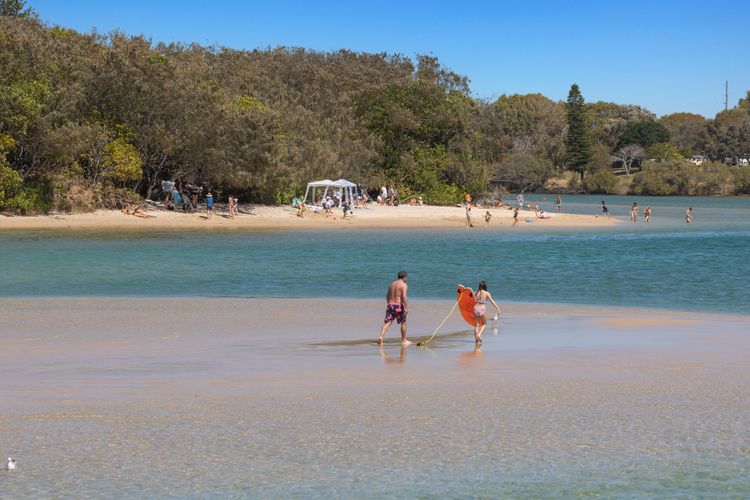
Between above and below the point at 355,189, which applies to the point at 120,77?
above

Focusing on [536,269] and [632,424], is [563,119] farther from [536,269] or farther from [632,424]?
[632,424]

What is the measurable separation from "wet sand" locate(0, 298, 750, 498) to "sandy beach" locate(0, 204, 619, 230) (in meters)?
36.1

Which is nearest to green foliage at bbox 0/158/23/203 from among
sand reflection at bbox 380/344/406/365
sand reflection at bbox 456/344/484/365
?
sand reflection at bbox 380/344/406/365

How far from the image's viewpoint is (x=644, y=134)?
576ft

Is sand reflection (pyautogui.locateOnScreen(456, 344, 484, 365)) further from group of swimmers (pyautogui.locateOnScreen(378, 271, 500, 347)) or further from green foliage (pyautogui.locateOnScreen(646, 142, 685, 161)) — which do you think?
green foliage (pyautogui.locateOnScreen(646, 142, 685, 161))

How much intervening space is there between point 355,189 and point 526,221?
13021 millimetres

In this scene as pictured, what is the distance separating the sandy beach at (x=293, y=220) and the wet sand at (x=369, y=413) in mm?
36058

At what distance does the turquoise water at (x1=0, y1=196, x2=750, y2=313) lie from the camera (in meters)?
27.9

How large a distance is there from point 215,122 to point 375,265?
26286 millimetres

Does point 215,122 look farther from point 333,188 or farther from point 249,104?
point 333,188

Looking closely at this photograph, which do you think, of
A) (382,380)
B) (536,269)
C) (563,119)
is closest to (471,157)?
(536,269)

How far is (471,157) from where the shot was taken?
282 feet

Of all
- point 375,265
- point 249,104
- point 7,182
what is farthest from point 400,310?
point 249,104

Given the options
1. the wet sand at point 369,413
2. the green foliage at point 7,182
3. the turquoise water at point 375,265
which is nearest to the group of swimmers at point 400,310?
the wet sand at point 369,413
